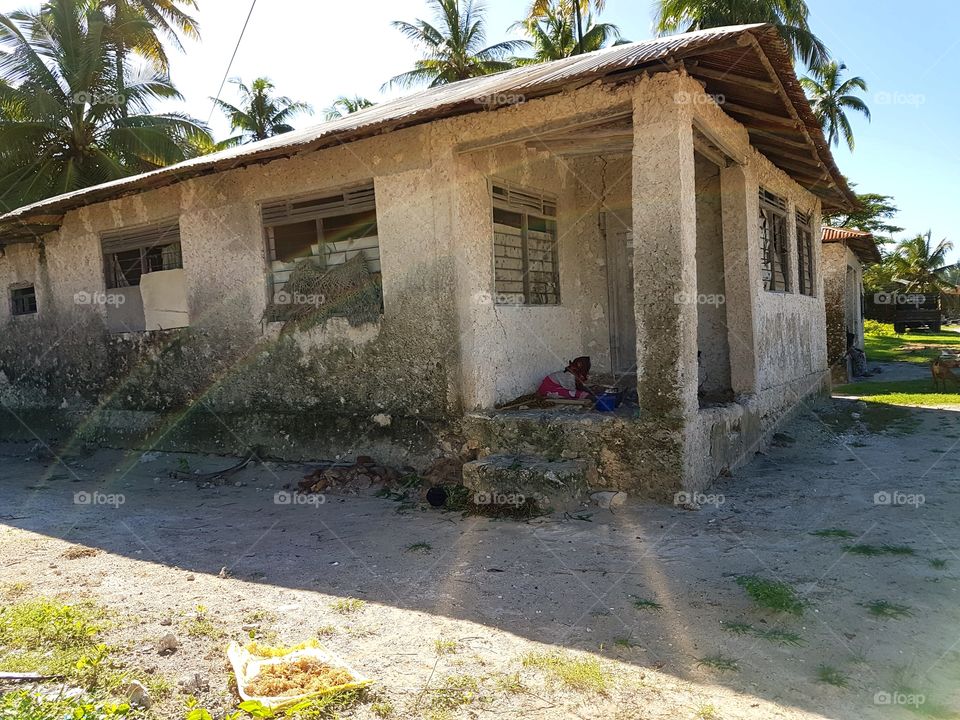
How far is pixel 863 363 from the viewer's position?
17.1 metres

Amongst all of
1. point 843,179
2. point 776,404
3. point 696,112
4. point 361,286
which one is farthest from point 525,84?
point 843,179

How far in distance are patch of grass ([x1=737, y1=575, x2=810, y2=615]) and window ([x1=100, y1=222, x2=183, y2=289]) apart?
295 inches

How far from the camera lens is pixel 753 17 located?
19.6 meters

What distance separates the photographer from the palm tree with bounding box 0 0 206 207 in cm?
1677

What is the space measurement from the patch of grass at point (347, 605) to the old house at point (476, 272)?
2.46 m

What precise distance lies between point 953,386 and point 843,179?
567cm

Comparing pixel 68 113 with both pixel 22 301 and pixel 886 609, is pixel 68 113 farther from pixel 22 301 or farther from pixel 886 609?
pixel 886 609

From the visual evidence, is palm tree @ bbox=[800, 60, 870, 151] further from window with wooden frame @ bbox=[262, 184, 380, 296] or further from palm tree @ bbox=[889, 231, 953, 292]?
window with wooden frame @ bbox=[262, 184, 380, 296]

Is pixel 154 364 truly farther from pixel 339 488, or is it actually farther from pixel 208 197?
pixel 339 488

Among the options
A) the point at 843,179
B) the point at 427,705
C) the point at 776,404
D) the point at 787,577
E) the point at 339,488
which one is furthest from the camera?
the point at 843,179

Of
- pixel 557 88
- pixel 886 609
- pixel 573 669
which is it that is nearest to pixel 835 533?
pixel 886 609
